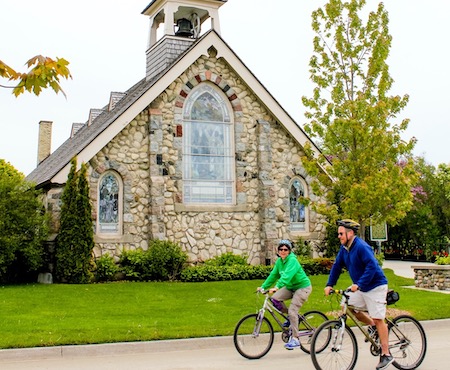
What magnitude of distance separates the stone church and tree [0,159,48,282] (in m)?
0.71

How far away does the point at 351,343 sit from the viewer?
7.92 metres

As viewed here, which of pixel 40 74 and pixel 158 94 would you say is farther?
pixel 158 94

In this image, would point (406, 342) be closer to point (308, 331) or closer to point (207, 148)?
point (308, 331)

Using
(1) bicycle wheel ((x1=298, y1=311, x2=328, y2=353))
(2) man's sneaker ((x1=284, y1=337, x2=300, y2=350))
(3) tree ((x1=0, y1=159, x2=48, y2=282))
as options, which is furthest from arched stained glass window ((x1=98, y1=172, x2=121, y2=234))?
(2) man's sneaker ((x1=284, y1=337, x2=300, y2=350))

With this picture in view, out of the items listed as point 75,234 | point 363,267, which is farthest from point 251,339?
point 75,234

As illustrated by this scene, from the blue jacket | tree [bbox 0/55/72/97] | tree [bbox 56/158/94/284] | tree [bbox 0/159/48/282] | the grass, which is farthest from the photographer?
tree [bbox 56/158/94/284]

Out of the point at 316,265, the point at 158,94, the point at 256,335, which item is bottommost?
the point at 256,335

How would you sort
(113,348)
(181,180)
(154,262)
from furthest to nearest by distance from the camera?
(181,180), (154,262), (113,348)

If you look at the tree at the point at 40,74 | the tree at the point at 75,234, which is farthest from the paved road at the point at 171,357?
the tree at the point at 75,234

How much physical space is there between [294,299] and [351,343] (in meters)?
1.66

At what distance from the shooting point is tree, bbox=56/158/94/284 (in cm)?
1878

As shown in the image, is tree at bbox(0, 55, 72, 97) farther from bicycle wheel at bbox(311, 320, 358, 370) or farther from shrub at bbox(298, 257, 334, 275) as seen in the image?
shrub at bbox(298, 257, 334, 275)

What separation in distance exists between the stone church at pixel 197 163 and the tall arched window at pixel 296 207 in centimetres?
4

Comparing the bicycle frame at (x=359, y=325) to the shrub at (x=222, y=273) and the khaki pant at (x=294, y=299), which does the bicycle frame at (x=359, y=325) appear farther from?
the shrub at (x=222, y=273)
